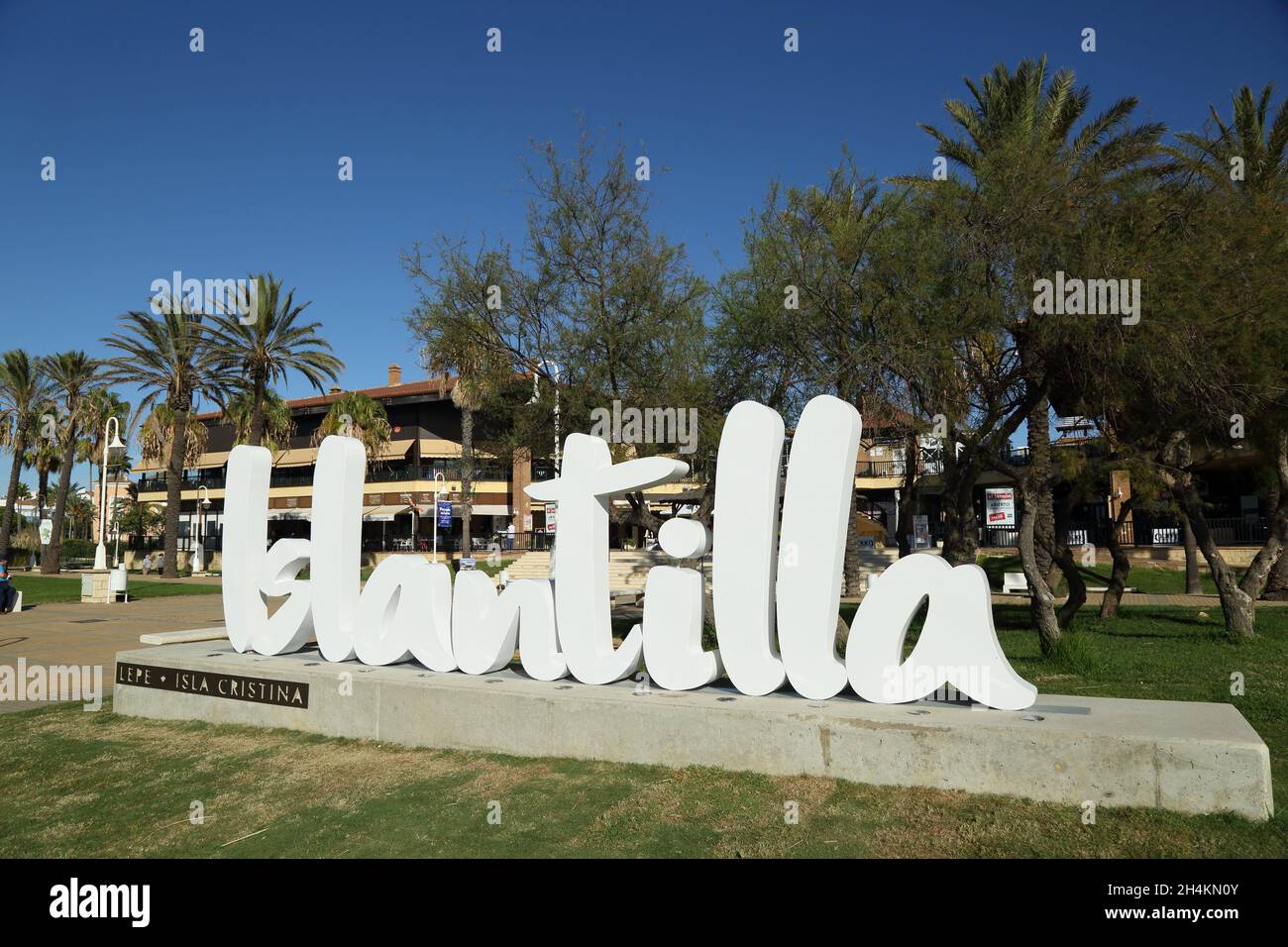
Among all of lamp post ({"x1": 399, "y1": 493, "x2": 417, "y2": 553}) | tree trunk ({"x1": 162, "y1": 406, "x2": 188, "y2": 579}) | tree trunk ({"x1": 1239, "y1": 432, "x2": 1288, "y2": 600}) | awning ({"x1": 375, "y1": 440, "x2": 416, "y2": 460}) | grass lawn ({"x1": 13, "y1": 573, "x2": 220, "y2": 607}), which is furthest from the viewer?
awning ({"x1": 375, "y1": 440, "x2": 416, "y2": 460})

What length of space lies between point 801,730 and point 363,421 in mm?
44885

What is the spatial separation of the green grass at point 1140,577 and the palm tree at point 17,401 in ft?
160

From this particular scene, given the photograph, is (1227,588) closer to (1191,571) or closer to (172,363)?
(1191,571)

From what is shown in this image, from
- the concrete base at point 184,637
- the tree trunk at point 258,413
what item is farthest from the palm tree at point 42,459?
the concrete base at point 184,637

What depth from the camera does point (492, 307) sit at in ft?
51.2

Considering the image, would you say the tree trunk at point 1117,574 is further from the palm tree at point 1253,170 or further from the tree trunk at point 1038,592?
the tree trunk at point 1038,592

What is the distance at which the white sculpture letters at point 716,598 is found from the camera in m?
6.91

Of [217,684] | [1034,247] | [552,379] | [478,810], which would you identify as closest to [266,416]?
[552,379]

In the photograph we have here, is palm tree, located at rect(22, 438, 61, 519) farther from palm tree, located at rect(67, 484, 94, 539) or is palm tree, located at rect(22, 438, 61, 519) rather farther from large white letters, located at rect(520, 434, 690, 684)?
large white letters, located at rect(520, 434, 690, 684)

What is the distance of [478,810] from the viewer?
6445 millimetres

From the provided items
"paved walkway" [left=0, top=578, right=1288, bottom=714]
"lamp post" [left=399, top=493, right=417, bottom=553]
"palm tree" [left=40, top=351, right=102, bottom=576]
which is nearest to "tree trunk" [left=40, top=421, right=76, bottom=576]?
"palm tree" [left=40, top=351, right=102, bottom=576]

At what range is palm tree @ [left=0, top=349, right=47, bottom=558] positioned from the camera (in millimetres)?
48156

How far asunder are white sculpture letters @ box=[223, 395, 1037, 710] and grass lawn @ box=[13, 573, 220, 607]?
83.1 feet

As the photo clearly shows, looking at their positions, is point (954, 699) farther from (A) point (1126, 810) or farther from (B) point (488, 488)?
(B) point (488, 488)
